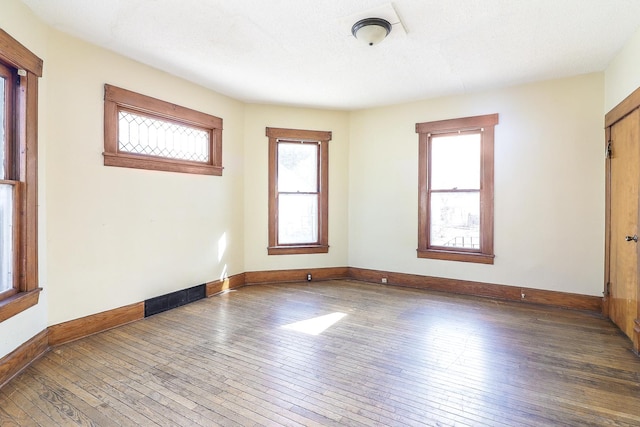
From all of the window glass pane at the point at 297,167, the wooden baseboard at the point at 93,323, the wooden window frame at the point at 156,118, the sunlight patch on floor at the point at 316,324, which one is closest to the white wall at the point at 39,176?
the wooden baseboard at the point at 93,323

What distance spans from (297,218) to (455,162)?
2523mm

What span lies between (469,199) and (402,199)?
3.08 feet

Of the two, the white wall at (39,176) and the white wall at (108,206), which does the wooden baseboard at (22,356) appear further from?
the white wall at (108,206)

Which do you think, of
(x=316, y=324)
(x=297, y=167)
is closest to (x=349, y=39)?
(x=297, y=167)

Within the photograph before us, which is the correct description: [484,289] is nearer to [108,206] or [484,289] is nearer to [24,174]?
[108,206]

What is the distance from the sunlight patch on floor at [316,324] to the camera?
327 centimetres

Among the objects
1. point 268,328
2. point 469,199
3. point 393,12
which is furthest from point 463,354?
point 393,12

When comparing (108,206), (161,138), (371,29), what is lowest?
(108,206)

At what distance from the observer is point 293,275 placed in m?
5.19

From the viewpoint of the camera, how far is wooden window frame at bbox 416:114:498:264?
4339 millimetres

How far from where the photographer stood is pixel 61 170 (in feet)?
9.50

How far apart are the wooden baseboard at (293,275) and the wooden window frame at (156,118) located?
1.68 meters

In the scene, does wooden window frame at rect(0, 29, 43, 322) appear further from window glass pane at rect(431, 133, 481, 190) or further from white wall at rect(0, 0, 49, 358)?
window glass pane at rect(431, 133, 481, 190)

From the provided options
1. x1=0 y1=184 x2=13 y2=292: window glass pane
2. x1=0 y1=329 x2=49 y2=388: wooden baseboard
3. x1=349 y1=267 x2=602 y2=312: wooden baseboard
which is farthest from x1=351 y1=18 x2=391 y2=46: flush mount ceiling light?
x1=0 y1=329 x2=49 y2=388: wooden baseboard
